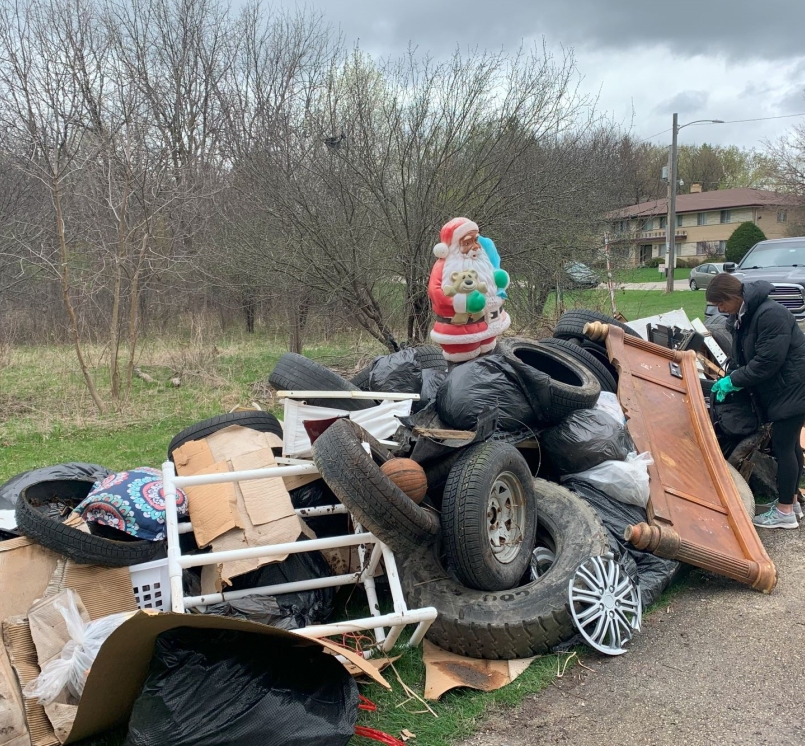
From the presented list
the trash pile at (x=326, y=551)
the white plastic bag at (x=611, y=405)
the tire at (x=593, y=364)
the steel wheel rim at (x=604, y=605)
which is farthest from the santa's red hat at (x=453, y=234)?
the steel wheel rim at (x=604, y=605)

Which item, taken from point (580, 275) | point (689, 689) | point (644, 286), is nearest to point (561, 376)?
point (689, 689)

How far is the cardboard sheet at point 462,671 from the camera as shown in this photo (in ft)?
10.2

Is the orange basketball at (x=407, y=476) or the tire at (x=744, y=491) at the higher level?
the orange basketball at (x=407, y=476)

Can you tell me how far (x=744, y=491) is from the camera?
488 cm

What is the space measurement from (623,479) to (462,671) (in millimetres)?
1722

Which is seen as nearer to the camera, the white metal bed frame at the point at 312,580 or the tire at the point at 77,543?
the white metal bed frame at the point at 312,580

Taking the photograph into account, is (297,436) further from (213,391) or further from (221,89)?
(221,89)

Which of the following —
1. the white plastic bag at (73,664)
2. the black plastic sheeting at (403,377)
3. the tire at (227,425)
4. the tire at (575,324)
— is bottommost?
the white plastic bag at (73,664)

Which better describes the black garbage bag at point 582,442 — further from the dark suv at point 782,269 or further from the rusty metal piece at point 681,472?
the dark suv at point 782,269

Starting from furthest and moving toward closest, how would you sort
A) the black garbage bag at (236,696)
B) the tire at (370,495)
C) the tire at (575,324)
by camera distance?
the tire at (575,324) → the tire at (370,495) → the black garbage bag at (236,696)

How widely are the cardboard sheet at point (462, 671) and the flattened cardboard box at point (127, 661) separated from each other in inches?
23.8

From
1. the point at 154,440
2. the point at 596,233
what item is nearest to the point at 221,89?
the point at 596,233

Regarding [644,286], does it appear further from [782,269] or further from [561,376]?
Result: [561,376]

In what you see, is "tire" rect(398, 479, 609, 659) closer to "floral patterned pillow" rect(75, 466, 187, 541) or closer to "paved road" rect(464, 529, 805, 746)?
"paved road" rect(464, 529, 805, 746)
